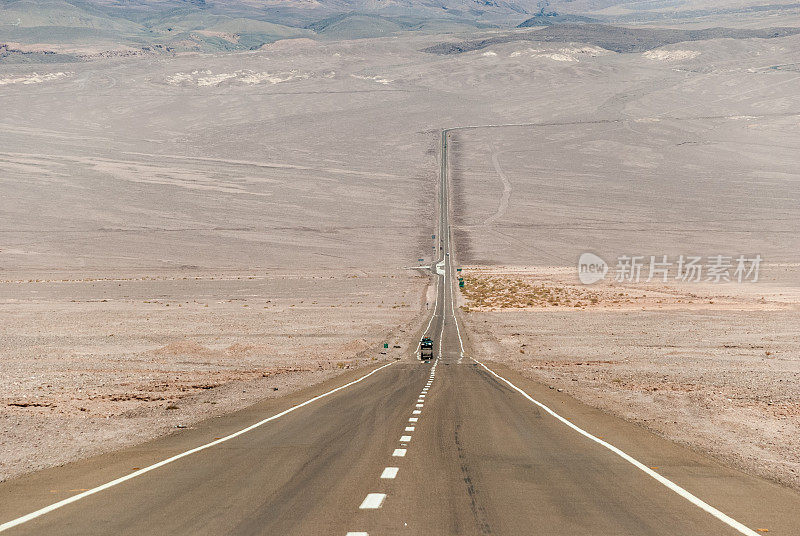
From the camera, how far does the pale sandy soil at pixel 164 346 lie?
16375mm

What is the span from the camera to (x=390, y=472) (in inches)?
399

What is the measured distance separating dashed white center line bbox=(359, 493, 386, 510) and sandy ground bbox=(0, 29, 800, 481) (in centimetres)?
666

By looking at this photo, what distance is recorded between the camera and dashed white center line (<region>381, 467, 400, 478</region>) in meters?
9.88

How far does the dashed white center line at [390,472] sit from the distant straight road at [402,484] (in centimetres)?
3

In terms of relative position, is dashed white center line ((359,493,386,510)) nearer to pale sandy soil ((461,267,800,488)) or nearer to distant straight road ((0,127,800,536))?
distant straight road ((0,127,800,536))

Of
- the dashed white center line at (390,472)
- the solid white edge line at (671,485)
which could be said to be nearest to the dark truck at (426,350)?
the solid white edge line at (671,485)

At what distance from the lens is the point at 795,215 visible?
428 ft

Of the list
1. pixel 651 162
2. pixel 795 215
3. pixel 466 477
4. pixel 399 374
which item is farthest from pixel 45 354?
pixel 651 162

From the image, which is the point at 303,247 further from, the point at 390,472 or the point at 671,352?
the point at 390,472

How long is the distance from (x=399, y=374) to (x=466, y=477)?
68.6 feet

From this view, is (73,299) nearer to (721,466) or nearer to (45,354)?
(45,354)

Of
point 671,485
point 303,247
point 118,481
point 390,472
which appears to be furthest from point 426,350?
point 303,247

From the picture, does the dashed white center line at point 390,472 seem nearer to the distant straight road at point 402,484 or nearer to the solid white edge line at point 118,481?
the distant straight road at point 402,484

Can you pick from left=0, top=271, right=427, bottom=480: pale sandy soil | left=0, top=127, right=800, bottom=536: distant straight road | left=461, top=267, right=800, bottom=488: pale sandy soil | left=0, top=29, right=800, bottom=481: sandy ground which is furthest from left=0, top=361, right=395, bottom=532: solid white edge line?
left=461, top=267, right=800, bottom=488: pale sandy soil
